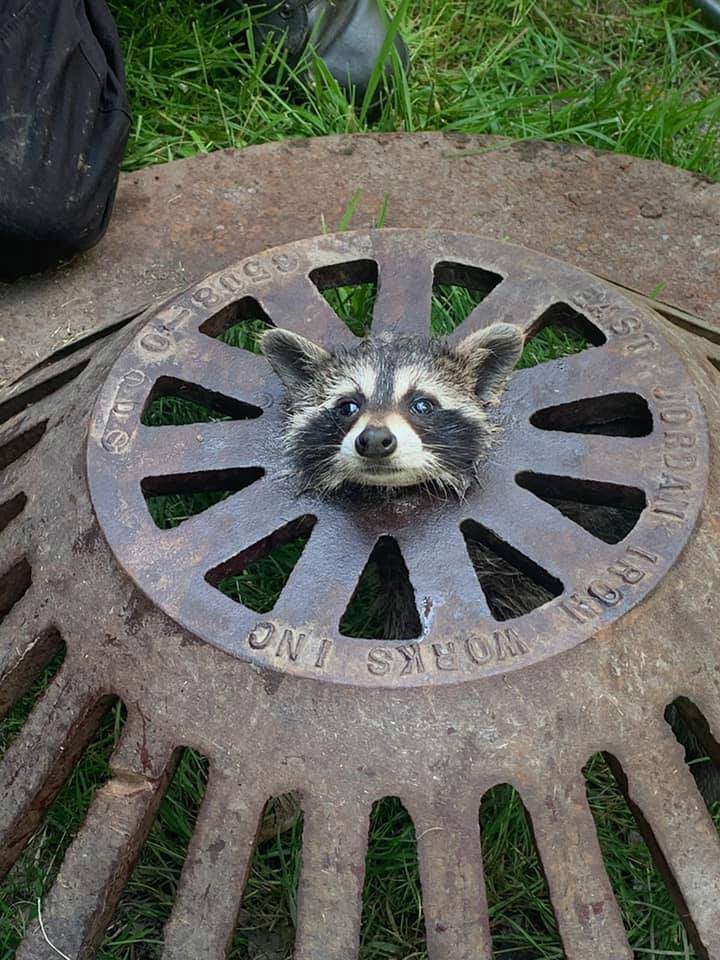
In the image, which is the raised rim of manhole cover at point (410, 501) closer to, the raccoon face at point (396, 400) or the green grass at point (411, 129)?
the raccoon face at point (396, 400)

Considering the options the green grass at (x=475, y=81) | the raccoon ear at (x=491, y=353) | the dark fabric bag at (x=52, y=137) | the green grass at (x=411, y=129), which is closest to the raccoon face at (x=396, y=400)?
the raccoon ear at (x=491, y=353)

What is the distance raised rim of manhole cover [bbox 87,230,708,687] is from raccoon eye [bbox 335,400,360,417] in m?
0.11

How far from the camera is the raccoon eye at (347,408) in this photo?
2.02m

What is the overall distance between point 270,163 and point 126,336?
1.08 m

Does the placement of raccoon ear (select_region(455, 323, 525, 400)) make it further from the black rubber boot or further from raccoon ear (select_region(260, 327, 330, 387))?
the black rubber boot

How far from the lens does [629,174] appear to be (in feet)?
10.1

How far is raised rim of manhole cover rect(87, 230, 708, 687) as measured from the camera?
1709 mm

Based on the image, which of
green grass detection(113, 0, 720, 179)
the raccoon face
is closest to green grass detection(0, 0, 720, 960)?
green grass detection(113, 0, 720, 179)

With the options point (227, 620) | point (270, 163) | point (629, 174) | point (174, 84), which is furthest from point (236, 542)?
point (174, 84)

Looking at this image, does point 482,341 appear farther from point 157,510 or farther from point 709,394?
point 157,510

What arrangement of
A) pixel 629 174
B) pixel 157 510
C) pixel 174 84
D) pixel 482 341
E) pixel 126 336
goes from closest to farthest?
pixel 482 341
pixel 126 336
pixel 157 510
pixel 629 174
pixel 174 84

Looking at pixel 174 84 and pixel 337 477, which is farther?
pixel 174 84

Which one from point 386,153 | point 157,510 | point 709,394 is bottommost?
point 157,510

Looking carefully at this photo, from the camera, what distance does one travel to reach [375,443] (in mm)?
1822
